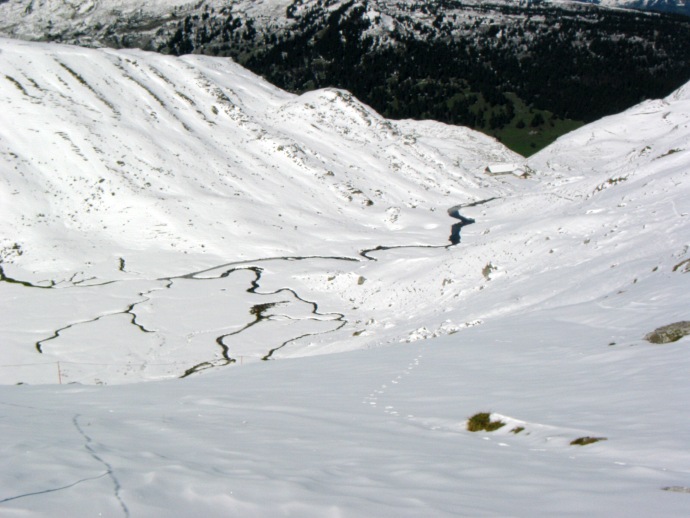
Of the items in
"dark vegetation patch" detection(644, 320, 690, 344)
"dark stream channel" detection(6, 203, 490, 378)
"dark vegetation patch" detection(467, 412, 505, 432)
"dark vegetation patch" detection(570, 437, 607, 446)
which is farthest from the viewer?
"dark stream channel" detection(6, 203, 490, 378)

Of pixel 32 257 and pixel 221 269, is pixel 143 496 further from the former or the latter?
A: pixel 32 257

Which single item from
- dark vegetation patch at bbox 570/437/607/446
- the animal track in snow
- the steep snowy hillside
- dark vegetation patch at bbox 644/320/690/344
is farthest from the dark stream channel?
dark vegetation patch at bbox 570/437/607/446

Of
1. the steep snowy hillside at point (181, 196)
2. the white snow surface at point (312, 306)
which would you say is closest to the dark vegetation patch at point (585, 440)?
the white snow surface at point (312, 306)

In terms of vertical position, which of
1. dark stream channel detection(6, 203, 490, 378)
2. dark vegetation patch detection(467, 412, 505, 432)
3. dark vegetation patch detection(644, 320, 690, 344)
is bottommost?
dark stream channel detection(6, 203, 490, 378)

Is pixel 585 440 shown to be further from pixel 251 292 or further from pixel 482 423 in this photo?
pixel 251 292

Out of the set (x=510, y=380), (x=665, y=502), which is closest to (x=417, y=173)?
(x=510, y=380)

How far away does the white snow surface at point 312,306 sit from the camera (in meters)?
7.03

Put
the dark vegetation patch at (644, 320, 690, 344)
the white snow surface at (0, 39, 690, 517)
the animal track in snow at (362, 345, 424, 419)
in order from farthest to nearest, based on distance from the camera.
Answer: the dark vegetation patch at (644, 320, 690, 344) < the animal track in snow at (362, 345, 424, 419) < the white snow surface at (0, 39, 690, 517)

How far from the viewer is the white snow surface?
7031 millimetres

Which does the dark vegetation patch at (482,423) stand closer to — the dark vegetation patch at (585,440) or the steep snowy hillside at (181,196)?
the dark vegetation patch at (585,440)

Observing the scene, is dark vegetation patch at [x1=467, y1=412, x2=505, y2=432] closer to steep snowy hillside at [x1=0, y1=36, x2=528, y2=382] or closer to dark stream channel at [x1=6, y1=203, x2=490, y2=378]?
steep snowy hillside at [x1=0, y1=36, x2=528, y2=382]

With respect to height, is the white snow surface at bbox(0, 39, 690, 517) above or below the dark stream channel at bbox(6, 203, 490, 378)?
above

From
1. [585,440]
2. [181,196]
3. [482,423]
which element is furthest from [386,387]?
[181,196]

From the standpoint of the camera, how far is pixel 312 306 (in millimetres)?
41906
